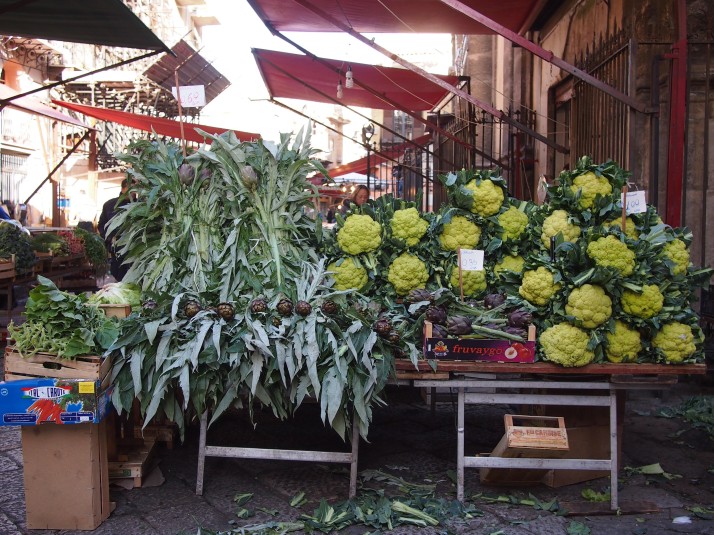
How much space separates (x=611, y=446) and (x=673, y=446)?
50.3 inches

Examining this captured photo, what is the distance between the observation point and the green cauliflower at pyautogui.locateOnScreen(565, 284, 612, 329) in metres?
3.61

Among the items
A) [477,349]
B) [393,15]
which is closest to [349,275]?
[477,349]

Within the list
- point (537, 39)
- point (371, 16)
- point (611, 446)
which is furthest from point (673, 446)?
point (537, 39)

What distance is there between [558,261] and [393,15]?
4395 mm

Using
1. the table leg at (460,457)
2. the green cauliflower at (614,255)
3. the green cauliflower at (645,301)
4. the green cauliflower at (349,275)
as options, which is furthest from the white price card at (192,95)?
the green cauliflower at (645,301)

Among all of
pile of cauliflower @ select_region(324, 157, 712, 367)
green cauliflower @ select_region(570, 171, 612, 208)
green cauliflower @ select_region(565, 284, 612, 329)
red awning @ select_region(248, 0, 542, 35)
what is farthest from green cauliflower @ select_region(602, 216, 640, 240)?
red awning @ select_region(248, 0, 542, 35)

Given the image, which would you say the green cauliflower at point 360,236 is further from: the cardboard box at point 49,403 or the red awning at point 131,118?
the red awning at point 131,118

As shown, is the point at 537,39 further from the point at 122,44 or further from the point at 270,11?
the point at 122,44

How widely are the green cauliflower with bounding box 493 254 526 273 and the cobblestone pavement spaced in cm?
127

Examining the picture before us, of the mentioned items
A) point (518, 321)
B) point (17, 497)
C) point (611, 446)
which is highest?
point (518, 321)

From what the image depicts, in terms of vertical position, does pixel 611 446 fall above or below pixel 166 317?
below

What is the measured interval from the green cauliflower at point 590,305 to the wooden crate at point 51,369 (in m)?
2.47

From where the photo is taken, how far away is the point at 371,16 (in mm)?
7305

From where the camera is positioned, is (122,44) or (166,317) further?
(122,44)
